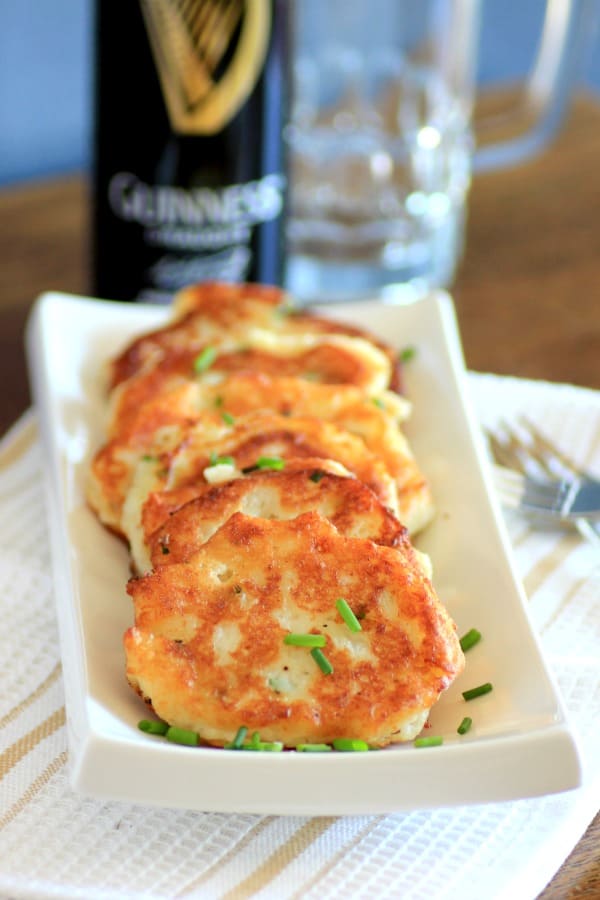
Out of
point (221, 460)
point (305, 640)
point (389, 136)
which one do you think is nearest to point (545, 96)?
point (389, 136)

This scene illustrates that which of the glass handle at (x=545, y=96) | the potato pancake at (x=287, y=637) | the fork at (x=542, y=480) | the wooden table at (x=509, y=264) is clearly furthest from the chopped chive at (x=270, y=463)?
the glass handle at (x=545, y=96)

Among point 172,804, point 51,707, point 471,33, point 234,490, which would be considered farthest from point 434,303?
point 471,33

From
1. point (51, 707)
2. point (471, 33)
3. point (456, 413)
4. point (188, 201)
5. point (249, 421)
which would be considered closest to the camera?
point (51, 707)

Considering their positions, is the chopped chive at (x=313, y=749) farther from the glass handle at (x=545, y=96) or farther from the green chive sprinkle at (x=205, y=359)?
the glass handle at (x=545, y=96)

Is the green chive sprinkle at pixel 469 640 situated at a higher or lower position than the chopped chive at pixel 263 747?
lower

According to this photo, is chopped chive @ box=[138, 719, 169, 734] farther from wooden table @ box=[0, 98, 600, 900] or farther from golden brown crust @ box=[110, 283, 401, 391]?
wooden table @ box=[0, 98, 600, 900]

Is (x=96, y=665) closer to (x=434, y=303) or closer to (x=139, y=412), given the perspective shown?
(x=139, y=412)

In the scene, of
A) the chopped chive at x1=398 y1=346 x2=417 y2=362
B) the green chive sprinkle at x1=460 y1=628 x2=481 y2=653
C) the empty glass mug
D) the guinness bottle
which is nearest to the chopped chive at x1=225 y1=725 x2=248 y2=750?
the green chive sprinkle at x1=460 y1=628 x2=481 y2=653

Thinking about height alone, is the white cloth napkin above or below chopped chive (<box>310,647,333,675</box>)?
below
